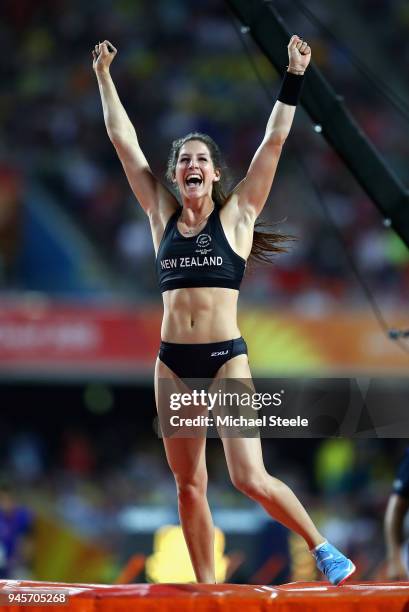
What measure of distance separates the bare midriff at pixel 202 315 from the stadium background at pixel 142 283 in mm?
5603

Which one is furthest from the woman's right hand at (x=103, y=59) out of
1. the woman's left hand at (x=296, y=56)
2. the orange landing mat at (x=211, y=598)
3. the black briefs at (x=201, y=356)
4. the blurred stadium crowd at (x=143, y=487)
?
the blurred stadium crowd at (x=143, y=487)

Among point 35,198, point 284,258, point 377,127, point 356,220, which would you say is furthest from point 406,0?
point 35,198

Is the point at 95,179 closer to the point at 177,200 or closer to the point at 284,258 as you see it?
the point at 284,258

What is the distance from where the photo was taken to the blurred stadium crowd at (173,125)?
15125 millimetres

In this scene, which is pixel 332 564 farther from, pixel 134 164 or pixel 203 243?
pixel 134 164

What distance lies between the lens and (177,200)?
6012 mm

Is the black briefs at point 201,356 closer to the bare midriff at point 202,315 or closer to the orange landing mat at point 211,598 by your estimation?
the bare midriff at point 202,315

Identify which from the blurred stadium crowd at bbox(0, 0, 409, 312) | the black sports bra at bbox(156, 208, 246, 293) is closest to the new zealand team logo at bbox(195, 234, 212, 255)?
the black sports bra at bbox(156, 208, 246, 293)

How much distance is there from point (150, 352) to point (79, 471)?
2.22 meters

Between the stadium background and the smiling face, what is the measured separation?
584 cm

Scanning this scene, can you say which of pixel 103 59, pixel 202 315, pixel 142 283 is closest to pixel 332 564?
pixel 202 315

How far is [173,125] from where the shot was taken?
1669cm

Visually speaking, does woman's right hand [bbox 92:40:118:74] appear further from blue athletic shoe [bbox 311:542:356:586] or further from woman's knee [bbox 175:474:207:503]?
blue athletic shoe [bbox 311:542:356:586]

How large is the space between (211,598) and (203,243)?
5.81ft
